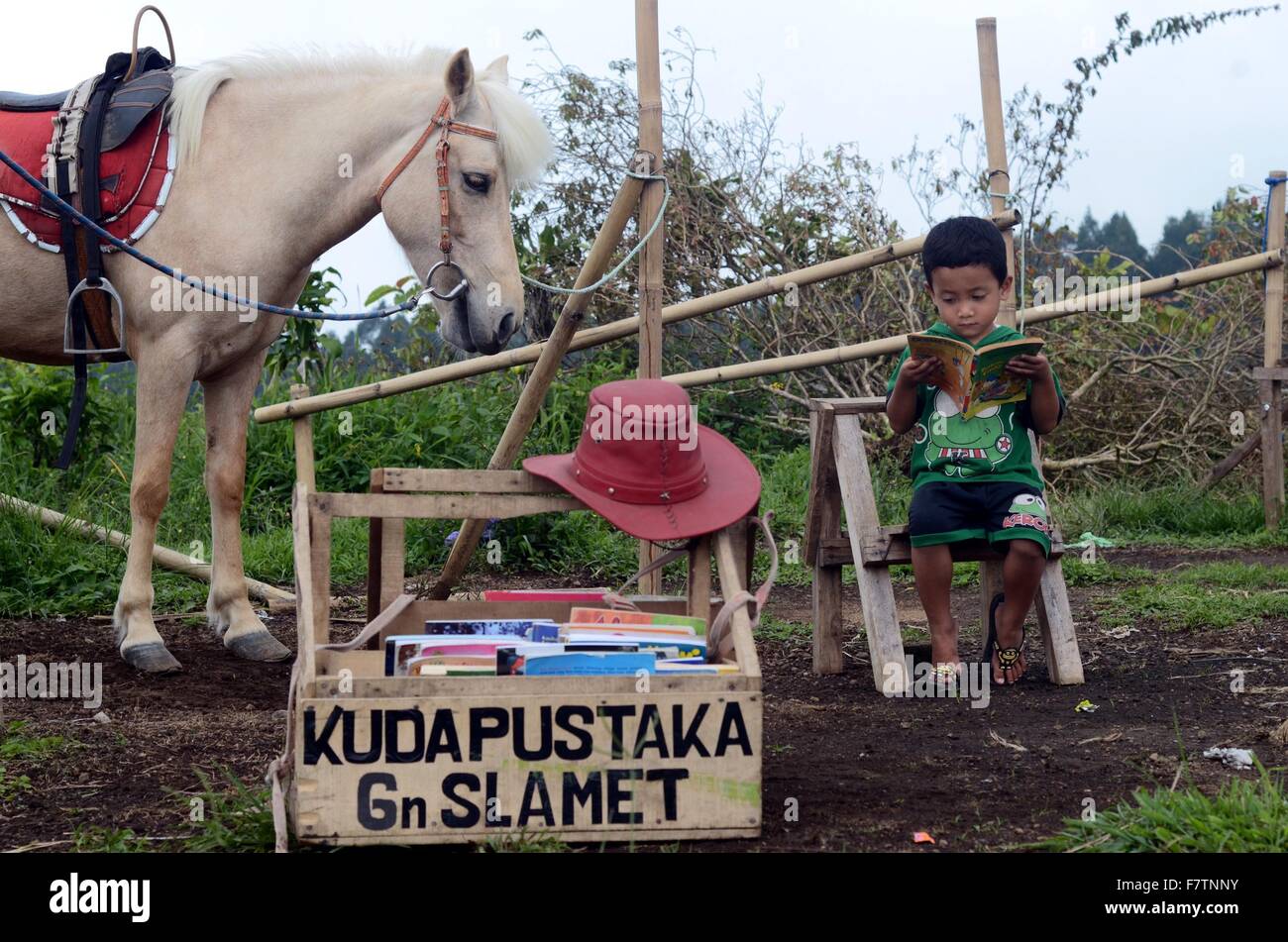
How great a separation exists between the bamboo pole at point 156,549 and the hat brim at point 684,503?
9.77ft

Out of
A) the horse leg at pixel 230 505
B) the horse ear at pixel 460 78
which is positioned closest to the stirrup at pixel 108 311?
the horse leg at pixel 230 505

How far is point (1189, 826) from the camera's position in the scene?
8.14 ft

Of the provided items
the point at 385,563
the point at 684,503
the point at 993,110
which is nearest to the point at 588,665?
the point at 684,503

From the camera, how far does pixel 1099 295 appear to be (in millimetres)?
5406

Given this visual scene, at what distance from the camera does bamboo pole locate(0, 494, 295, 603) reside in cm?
584

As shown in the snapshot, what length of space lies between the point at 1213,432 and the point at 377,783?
7.11 meters

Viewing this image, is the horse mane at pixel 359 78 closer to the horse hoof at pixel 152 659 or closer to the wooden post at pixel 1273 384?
the horse hoof at pixel 152 659

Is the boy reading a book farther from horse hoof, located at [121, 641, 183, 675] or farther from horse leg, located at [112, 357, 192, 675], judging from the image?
horse hoof, located at [121, 641, 183, 675]

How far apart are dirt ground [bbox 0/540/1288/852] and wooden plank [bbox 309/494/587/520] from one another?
2.29ft

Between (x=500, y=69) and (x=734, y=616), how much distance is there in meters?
2.39

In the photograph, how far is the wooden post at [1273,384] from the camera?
6.93 metres

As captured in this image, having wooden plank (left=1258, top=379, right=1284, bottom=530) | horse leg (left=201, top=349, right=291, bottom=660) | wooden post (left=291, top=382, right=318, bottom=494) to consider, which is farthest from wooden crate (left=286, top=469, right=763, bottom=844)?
wooden plank (left=1258, top=379, right=1284, bottom=530)
